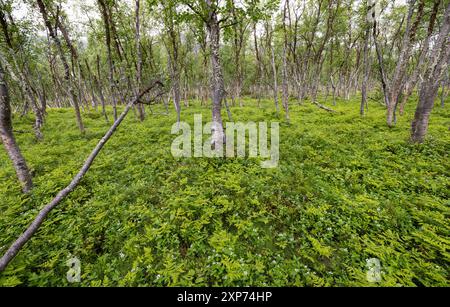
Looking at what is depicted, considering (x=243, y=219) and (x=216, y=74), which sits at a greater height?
(x=216, y=74)

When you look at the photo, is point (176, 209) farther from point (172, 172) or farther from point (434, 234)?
point (434, 234)

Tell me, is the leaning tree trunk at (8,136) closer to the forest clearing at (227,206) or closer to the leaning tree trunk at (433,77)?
the forest clearing at (227,206)

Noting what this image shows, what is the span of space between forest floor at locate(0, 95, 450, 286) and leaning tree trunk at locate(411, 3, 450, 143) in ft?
2.63

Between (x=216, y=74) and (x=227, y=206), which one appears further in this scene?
(x=216, y=74)

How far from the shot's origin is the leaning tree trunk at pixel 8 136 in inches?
197

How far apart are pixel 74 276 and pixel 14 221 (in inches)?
124

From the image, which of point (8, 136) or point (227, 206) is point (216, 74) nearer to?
Result: point (227, 206)

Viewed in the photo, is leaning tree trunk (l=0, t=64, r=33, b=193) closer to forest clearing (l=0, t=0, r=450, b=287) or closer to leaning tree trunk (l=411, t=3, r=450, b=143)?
forest clearing (l=0, t=0, r=450, b=287)

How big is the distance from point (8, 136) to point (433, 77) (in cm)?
1588

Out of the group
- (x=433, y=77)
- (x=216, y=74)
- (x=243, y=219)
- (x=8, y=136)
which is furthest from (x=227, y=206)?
(x=433, y=77)

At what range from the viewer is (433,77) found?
289 inches

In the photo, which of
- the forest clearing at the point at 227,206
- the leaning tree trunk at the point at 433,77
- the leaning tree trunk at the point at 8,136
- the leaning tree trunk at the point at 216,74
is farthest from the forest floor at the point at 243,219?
the leaning tree trunk at the point at 216,74

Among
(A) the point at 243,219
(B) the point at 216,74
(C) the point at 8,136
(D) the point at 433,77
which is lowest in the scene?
(A) the point at 243,219

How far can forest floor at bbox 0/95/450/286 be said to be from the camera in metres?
3.49
